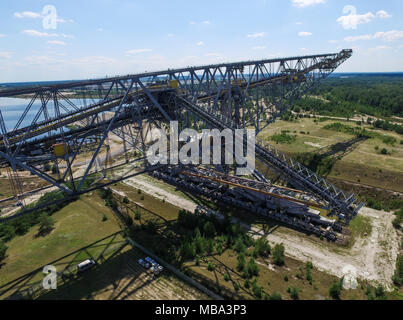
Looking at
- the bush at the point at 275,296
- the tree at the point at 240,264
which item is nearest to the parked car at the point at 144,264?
the tree at the point at 240,264

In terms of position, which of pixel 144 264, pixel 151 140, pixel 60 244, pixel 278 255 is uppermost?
pixel 151 140

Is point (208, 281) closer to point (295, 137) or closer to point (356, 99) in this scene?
point (295, 137)

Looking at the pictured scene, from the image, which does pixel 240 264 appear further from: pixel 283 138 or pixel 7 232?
pixel 283 138

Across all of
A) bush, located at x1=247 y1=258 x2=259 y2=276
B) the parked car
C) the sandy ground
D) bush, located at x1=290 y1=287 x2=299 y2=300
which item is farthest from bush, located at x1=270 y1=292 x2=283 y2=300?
the parked car

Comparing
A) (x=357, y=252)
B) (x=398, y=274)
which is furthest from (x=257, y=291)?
(x=398, y=274)

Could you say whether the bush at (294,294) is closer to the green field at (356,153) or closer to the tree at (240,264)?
the tree at (240,264)

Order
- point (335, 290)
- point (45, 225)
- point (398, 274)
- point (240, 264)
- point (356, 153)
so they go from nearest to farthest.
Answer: point (335, 290)
point (398, 274)
point (240, 264)
point (45, 225)
point (356, 153)
